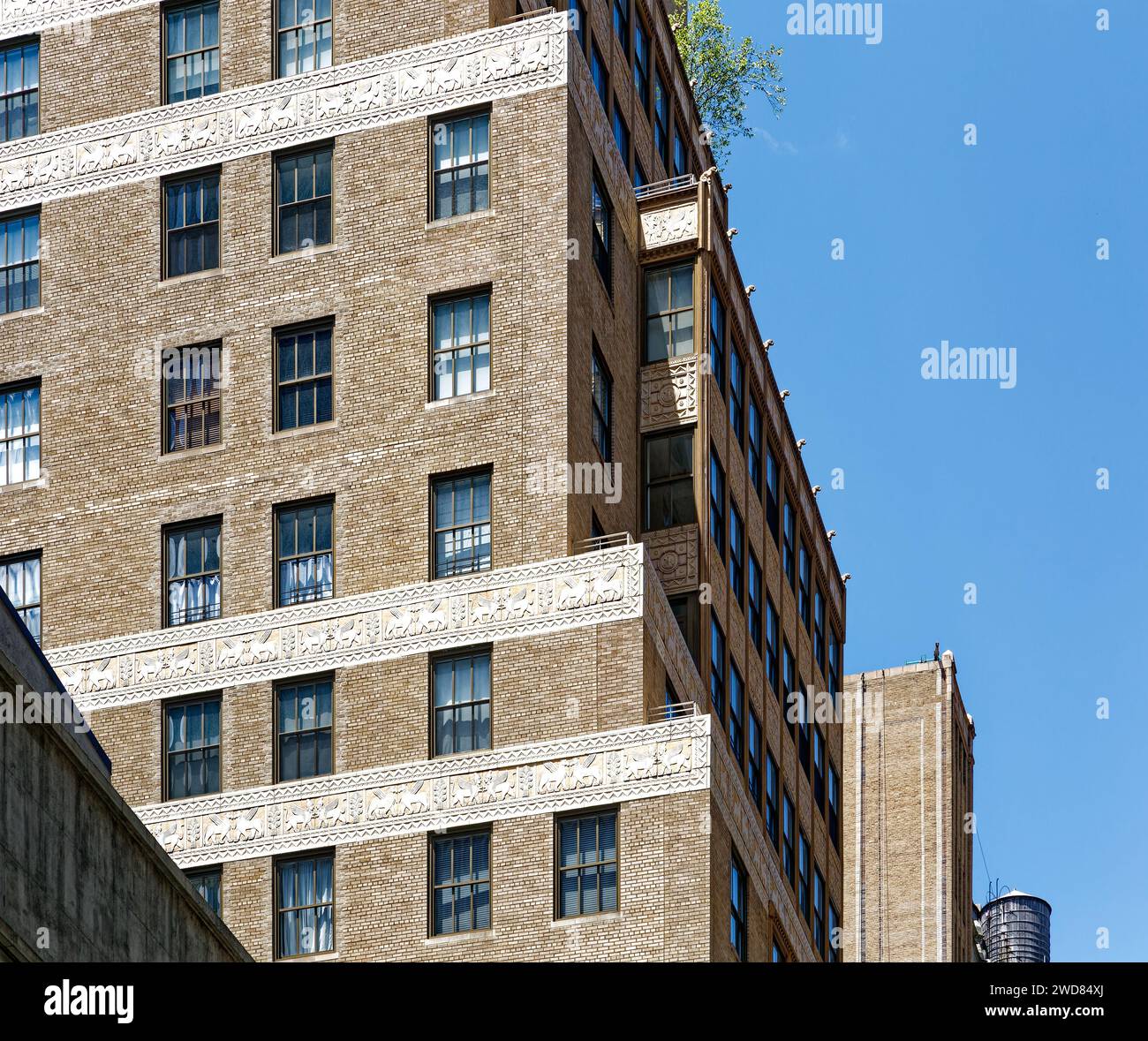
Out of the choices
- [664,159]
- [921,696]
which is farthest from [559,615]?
[921,696]

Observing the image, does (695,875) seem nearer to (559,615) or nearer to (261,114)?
(559,615)

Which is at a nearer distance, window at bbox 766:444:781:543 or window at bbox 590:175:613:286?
window at bbox 590:175:613:286

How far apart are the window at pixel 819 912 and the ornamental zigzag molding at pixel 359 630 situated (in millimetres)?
19547

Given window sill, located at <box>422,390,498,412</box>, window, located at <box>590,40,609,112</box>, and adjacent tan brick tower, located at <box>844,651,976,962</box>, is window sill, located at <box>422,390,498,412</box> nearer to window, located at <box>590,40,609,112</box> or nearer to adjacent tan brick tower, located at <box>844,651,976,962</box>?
window, located at <box>590,40,609,112</box>

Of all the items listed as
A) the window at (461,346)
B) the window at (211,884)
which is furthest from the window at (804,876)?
the window at (461,346)

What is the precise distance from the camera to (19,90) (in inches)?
2306

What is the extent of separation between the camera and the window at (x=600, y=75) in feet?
194

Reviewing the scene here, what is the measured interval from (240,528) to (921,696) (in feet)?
253

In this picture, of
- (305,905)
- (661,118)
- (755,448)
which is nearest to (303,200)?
(661,118)

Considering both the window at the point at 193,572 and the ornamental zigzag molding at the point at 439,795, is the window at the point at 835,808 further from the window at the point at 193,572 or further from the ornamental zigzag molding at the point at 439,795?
the window at the point at 193,572

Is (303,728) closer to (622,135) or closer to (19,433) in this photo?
(19,433)

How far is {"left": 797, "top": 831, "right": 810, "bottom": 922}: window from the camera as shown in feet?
215

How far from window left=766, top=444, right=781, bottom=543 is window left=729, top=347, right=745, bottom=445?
12.2 ft

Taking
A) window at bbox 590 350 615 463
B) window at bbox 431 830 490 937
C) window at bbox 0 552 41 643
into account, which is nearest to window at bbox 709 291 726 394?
window at bbox 590 350 615 463
